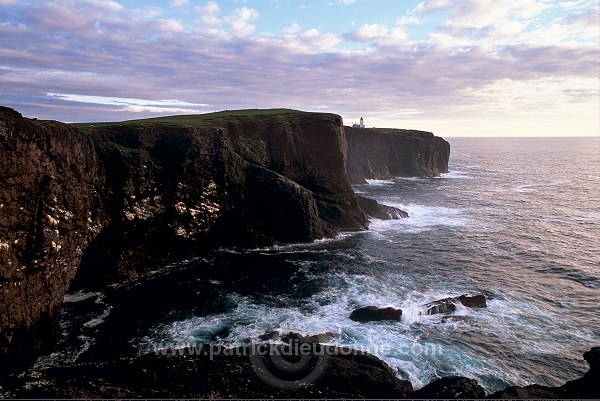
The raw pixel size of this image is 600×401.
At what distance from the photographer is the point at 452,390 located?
17141 mm

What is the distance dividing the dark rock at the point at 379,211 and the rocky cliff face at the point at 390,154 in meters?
36.1

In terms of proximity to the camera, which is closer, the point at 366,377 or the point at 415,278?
the point at 366,377

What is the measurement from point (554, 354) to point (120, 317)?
28351 millimetres

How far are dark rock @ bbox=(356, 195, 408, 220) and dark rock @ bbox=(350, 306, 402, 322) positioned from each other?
31534 mm

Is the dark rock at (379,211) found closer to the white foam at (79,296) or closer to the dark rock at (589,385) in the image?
the white foam at (79,296)

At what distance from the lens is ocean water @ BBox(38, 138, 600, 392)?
2278cm

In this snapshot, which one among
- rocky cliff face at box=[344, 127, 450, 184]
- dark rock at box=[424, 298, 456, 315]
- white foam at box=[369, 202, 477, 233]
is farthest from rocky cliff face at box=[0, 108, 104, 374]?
rocky cliff face at box=[344, 127, 450, 184]

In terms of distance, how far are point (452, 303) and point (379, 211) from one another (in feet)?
99.3

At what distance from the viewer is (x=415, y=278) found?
3459cm

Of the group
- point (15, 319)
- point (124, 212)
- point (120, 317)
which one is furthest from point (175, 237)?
point (15, 319)

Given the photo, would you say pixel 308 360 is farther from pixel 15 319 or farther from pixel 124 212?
pixel 124 212

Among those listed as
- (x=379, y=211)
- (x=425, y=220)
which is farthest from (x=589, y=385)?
(x=379, y=211)

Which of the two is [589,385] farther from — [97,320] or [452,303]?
[97,320]

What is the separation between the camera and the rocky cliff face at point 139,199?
22.4 m
